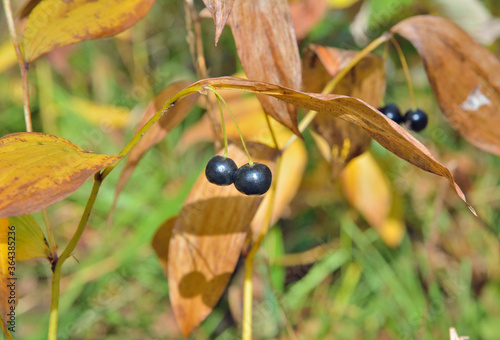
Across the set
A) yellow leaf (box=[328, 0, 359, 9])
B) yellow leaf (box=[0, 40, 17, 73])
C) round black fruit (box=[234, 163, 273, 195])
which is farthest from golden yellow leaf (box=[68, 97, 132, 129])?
round black fruit (box=[234, 163, 273, 195])

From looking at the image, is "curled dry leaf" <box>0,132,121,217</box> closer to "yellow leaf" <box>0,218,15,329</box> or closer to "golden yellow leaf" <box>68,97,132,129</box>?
"yellow leaf" <box>0,218,15,329</box>

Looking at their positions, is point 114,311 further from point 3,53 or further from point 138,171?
point 3,53

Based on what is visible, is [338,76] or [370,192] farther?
[370,192]

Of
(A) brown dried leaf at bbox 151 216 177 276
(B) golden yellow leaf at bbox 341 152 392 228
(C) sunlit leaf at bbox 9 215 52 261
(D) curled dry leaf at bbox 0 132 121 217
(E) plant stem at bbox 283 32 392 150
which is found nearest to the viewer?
(D) curled dry leaf at bbox 0 132 121 217

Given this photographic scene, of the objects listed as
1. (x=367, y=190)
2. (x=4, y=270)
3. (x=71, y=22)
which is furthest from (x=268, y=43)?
(x=367, y=190)

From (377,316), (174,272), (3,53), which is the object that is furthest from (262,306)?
(3,53)

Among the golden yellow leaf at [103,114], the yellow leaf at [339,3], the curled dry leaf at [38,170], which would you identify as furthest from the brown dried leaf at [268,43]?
the golden yellow leaf at [103,114]

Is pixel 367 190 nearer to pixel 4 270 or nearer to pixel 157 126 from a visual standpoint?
pixel 157 126
